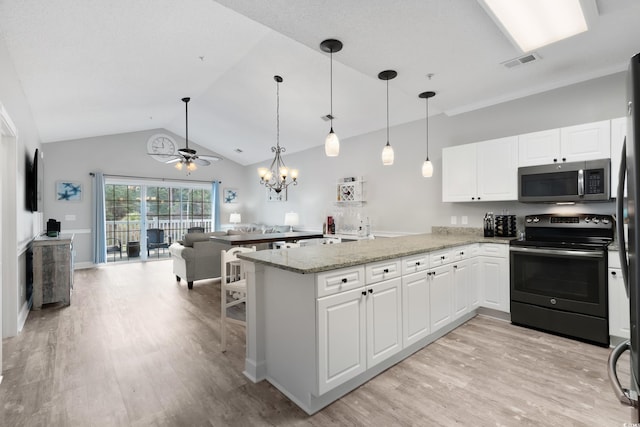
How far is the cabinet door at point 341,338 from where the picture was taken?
1869mm

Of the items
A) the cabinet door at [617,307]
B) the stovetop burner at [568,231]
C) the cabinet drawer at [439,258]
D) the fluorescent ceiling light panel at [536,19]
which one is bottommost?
the cabinet door at [617,307]

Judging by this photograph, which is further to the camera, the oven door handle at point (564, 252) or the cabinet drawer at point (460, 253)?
the cabinet drawer at point (460, 253)

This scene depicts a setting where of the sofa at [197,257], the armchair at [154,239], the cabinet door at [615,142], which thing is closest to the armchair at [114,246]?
the armchair at [154,239]

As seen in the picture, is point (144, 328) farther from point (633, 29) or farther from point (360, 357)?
point (633, 29)

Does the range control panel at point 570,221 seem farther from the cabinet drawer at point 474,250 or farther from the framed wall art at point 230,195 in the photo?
the framed wall art at point 230,195

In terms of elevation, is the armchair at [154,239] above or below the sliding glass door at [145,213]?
below

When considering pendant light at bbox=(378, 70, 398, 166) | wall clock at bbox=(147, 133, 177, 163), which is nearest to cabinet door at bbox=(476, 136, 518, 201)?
pendant light at bbox=(378, 70, 398, 166)

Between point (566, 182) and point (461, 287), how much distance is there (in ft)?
4.82

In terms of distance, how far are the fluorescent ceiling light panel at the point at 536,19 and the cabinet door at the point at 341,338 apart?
7.10 feet

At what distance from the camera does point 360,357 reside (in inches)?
82.9

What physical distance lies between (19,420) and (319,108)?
4757 millimetres

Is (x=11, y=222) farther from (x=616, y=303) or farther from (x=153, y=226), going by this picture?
(x=616, y=303)

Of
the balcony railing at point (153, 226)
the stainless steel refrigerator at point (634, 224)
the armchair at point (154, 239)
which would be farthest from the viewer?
the armchair at point (154, 239)

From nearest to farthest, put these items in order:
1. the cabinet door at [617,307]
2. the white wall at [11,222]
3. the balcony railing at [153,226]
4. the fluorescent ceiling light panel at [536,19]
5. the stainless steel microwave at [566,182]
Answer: the fluorescent ceiling light panel at [536,19] < the cabinet door at [617,307] < the stainless steel microwave at [566,182] < the white wall at [11,222] < the balcony railing at [153,226]
